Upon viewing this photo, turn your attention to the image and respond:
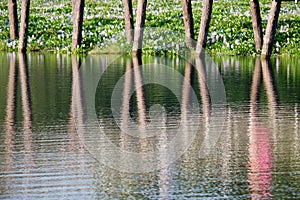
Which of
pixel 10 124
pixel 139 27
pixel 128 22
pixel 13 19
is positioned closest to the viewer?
pixel 10 124

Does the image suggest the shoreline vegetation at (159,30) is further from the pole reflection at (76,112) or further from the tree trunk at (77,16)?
the pole reflection at (76,112)

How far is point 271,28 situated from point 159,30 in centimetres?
732

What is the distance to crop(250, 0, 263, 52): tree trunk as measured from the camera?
103ft

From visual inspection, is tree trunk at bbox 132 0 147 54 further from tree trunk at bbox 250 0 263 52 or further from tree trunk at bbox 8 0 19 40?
tree trunk at bbox 8 0 19 40

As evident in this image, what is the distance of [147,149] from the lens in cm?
1330

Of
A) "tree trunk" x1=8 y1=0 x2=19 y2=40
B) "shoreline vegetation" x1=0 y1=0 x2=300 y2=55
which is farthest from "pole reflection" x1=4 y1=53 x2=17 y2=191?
"tree trunk" x1=8 y1=0 x2=19 y2=40

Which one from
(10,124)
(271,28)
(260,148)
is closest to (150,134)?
(260,148)

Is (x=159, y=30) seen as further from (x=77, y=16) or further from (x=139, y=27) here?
(x=77, y=16)

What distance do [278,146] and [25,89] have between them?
9.13 m

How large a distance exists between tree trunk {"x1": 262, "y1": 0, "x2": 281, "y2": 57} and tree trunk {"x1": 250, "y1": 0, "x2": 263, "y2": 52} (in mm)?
1318

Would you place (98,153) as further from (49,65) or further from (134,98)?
(49,65)

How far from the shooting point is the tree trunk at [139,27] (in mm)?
31516

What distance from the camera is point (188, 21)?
109ft

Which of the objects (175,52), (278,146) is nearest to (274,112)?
(278,146)
